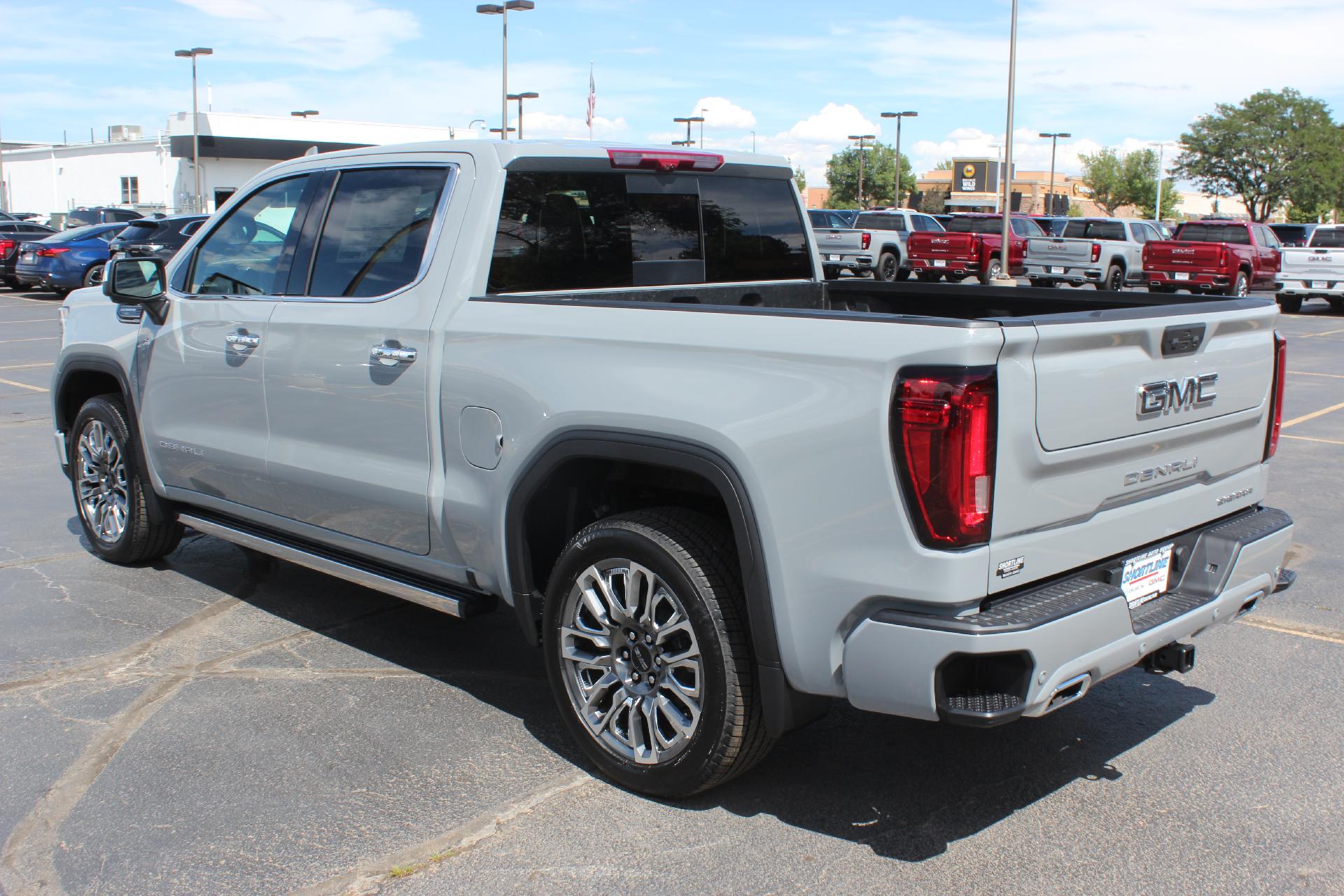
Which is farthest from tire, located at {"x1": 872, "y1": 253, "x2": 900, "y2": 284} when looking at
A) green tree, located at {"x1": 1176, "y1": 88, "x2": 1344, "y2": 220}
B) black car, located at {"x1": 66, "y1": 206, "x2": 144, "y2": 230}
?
green tree, located at {"x1": 1176, "y1": 88, "x2": 1344, "y2": 220}

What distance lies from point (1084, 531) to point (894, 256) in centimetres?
2832

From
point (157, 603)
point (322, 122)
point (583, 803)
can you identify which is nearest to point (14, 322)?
point (157, 603)

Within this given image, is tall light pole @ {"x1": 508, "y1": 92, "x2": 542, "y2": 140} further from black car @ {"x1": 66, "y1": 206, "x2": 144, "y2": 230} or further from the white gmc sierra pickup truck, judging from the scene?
the white gmc sierra pickup truck

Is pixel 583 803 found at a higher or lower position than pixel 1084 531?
lower

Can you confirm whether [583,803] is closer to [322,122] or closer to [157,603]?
[157,603]

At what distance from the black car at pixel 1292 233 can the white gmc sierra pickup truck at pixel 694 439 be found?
2740cm

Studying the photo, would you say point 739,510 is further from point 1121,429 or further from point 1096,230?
point 1096,230

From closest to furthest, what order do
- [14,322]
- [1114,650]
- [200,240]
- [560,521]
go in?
1. [1114,650]
2. [560,521]
3. [200,240]
4. [14,322]

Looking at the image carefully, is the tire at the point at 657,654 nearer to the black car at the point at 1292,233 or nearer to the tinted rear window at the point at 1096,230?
the tinted rear window at the point at 1096,230

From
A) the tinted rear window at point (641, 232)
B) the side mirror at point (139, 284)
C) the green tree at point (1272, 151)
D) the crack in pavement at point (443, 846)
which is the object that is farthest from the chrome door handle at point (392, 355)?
the green tree at point (1272, 151)

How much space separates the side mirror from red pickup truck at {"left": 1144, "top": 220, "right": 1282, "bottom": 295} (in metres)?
23.6

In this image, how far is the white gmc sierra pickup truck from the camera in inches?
120

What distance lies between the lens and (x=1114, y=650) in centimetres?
325

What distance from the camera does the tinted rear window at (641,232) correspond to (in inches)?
174
